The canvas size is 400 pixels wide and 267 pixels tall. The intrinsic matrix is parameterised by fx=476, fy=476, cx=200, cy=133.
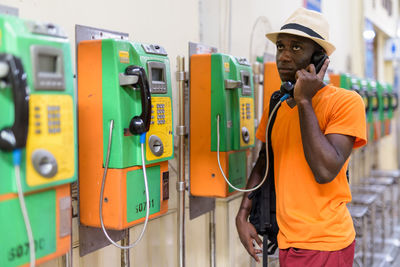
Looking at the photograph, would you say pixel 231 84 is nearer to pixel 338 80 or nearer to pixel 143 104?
pixel 143 104

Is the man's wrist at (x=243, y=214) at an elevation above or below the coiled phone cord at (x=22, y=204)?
below

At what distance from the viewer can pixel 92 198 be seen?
1.66 meters

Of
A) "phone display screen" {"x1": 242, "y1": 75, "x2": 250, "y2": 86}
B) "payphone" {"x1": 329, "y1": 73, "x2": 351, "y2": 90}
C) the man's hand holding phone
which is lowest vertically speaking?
→ the man's hand holding phone

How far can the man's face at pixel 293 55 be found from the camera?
173 cm

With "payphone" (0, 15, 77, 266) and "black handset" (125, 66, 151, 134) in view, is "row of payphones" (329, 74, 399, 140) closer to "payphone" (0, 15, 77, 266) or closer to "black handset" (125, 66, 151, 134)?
"black handset" (125, 66, 151, 134)

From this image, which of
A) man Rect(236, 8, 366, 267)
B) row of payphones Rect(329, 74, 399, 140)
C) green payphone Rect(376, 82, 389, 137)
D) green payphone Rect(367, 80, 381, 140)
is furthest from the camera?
green payphone Rect(376, 82, 389, 137)

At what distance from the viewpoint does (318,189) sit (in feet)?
5.44

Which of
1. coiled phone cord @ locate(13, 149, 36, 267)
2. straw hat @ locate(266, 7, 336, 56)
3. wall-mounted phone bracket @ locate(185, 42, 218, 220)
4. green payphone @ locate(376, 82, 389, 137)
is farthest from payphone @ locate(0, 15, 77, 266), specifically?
green payphone @ locate(376, 82, 389, 137)

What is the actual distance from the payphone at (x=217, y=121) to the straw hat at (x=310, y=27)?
0.48 m

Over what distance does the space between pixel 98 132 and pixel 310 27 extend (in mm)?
848

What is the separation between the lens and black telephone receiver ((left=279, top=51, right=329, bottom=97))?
5.57ft

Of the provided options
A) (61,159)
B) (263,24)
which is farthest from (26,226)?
(263,24)

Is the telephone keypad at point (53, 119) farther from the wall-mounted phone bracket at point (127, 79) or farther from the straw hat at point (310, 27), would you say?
the straw hat at point (310, 27)

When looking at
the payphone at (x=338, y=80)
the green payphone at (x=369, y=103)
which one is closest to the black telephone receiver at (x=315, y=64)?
the payphone at (x=338, y=80)
